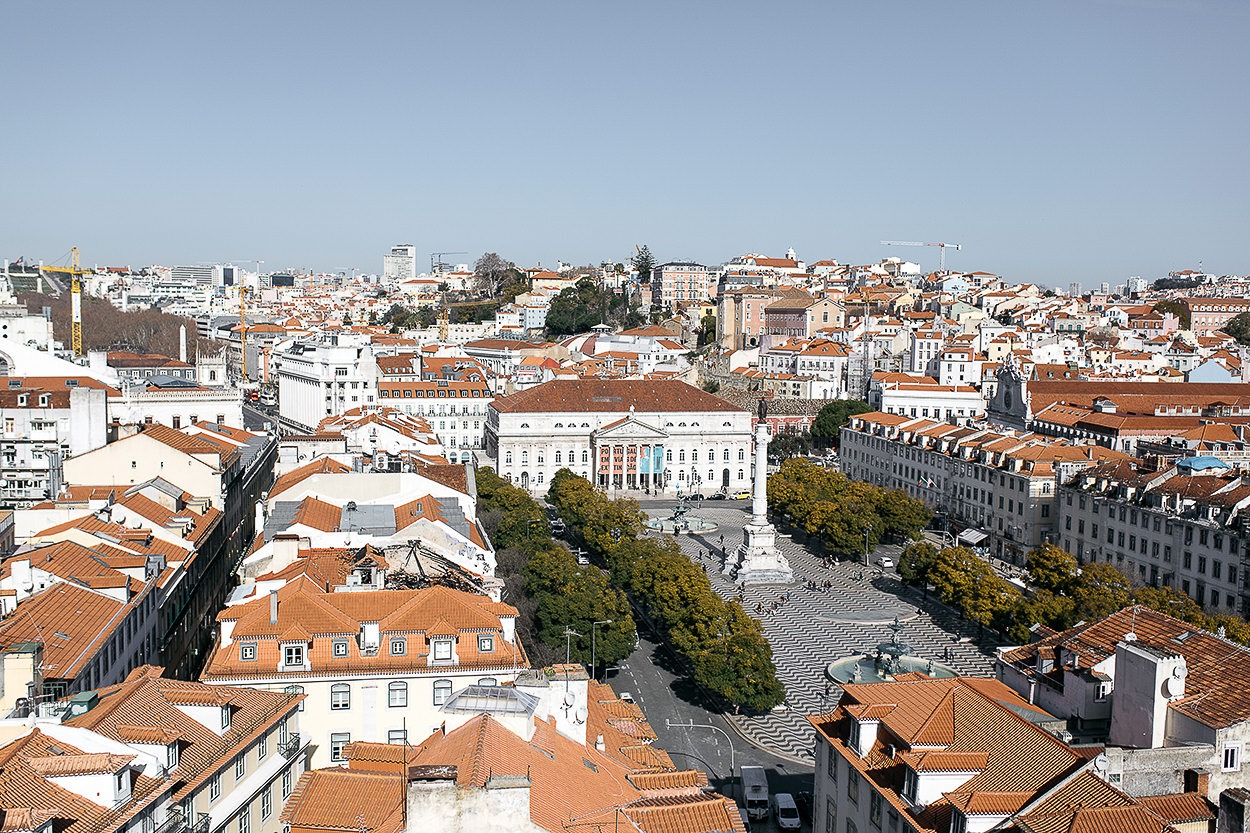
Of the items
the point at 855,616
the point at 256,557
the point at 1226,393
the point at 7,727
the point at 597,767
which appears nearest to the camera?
the point at 7,727

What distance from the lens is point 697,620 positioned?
4694cm

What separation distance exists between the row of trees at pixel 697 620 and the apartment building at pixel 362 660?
1571 cm

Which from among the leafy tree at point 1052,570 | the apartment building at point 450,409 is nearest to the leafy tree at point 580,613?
the leafy tree at point 1052,570

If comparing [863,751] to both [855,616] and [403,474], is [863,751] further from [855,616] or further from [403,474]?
[855,616]

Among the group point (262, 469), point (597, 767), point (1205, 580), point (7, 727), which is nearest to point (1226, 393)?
point (1205, 580)

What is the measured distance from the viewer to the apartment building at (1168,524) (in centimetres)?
5241

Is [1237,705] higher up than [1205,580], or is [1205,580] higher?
[1237,705]

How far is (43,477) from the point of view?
55250mm

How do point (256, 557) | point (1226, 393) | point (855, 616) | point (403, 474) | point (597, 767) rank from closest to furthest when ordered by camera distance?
point (597, 767) → point (256, 557) → point (403, 474) → point (855, 616) → point (1226, 393)

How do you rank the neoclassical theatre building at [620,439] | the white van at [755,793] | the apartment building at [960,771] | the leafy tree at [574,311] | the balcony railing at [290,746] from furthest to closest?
1. the leafy tree at [574,311]
2. the neoclassical theatre building at [620,439]
3. the white van at [755,793]
4. the balcony railing at [290,746]
5. the apartment building at [960,771]

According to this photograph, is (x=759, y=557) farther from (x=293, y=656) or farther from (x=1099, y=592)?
(x=293, y=656)

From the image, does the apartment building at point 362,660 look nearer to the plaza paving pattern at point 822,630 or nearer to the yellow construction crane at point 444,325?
the plaza paving pattern at point 822,630

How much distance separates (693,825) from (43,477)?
4450cm

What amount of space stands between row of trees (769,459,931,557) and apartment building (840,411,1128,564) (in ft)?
12.4
